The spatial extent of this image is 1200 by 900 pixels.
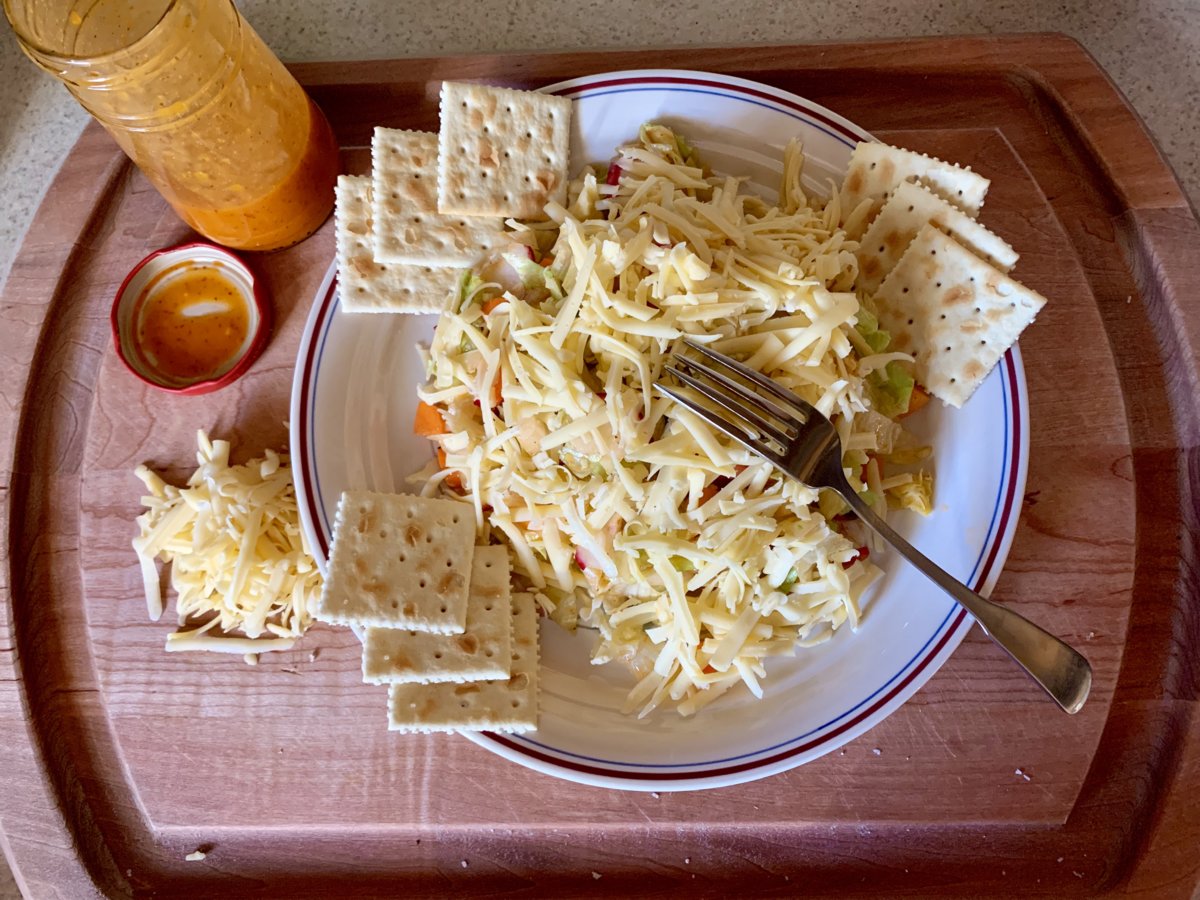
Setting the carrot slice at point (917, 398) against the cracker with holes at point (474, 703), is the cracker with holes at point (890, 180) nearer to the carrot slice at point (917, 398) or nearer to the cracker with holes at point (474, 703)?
the carrot slice at point (917, 398)

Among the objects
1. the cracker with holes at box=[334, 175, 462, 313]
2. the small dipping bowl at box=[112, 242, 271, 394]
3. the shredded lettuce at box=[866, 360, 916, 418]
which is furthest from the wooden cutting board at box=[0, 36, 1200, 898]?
the shredded lettuce at box=[866, 360, 916, 418]

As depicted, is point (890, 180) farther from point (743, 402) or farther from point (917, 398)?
point (743, 402)

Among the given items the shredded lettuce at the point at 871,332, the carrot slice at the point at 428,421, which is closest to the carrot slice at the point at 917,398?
the shredded lettuce at the point at 871,332

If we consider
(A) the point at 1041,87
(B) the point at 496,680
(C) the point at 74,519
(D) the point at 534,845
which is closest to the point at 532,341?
(B) the point at 496,680

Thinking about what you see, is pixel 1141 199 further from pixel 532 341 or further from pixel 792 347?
pixel 532 341

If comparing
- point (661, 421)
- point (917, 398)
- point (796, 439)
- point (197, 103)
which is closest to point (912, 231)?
point (917, 398)

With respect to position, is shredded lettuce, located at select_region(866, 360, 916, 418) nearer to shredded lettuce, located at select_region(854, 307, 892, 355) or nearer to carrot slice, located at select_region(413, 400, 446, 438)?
shredded lettuce, located at select_region(854, 307, 892, 355)

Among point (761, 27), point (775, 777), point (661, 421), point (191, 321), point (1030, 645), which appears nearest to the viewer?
point (1030, 645)
